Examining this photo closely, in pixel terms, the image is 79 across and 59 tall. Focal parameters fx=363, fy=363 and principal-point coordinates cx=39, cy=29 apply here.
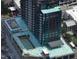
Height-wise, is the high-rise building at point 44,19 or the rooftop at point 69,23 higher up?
the high-rise building at point 44,19

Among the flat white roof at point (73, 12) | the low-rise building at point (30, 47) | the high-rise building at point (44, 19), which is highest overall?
the high-rise building at point (44, 19)

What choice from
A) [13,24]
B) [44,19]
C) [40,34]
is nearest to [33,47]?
[40,34]

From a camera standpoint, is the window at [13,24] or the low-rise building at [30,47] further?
the window at [13,24]

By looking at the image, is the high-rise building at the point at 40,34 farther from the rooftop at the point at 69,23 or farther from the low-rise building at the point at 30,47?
the rooftop at the point at 69,23

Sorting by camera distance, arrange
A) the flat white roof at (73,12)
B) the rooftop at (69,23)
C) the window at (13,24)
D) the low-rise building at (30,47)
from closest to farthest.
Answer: the low-rise building at (30,47), the window at (13,24), the rooftop at (69,23), the flat white roof at (73,12)

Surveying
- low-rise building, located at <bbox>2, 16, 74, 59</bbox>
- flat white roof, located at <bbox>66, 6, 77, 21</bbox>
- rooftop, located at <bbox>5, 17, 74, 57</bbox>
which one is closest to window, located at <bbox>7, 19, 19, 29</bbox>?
low-rise building, located at <bbox>2, 16, 74, 59</bbox>

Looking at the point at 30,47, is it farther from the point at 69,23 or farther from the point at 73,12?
the point at 73,12

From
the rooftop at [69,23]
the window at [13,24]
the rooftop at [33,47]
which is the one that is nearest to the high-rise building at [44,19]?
the rooftop at [33,47]

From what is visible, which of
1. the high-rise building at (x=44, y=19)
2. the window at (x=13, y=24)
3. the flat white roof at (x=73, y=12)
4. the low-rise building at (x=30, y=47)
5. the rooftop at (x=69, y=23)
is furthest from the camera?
the flat white roof at (x=73, y=12)
